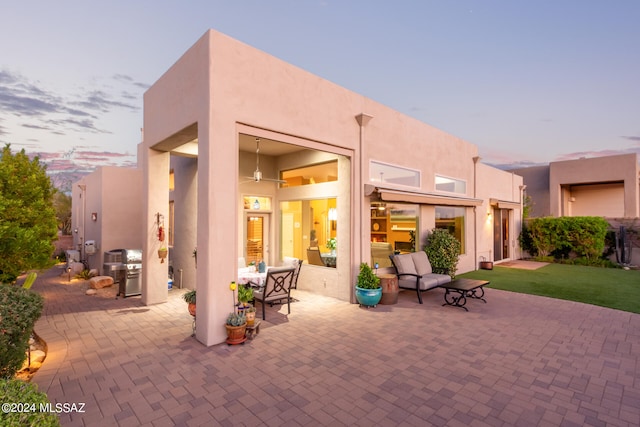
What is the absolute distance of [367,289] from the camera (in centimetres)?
734

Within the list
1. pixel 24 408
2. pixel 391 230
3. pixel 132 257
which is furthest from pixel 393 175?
pixel 24 408

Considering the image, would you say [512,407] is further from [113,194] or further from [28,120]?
[28,120]

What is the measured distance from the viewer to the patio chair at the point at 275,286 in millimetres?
6422

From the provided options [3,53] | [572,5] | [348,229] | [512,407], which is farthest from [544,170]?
[3,53]

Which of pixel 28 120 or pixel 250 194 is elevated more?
pixel 28 120

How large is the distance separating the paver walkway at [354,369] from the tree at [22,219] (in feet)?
4.43

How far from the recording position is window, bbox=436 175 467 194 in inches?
440

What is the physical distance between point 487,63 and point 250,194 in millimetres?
14365

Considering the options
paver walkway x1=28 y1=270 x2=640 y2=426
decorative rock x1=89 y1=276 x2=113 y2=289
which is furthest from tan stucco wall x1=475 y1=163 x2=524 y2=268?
decorative rock x1=89 y1=276 x2=113 y2=289

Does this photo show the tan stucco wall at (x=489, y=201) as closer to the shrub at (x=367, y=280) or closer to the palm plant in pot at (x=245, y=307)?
the shrub at (x=367, y=280)

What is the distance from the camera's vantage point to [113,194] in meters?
11.9

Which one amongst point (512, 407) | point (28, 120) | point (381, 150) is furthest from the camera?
point (28, 120)

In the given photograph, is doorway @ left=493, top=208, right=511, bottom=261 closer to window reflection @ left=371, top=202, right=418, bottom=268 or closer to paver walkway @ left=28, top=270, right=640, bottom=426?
window reflection @ left=371, top=202, right=418, bottom=268

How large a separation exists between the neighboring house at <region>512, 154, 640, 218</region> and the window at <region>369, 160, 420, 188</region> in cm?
1927
